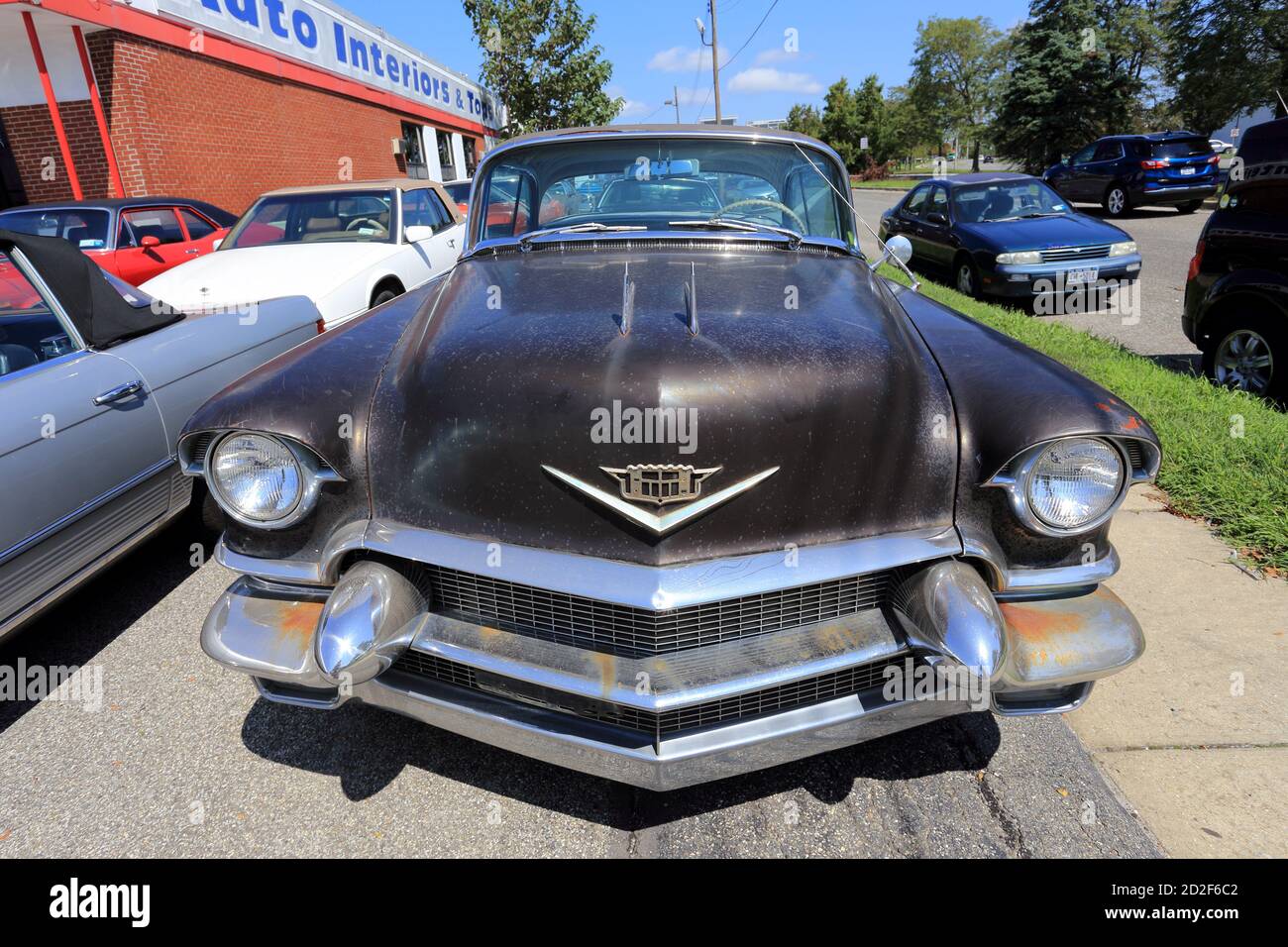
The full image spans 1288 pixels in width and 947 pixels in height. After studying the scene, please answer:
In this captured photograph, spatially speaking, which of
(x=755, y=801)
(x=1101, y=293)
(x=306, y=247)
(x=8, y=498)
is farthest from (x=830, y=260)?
(x=1101, y=293)

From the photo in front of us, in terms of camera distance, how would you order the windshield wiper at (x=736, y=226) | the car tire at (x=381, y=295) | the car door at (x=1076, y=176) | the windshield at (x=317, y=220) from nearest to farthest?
the windshield wiper at (x=736, y=226), the car tire at (x=381, y=295), the windshield at (x=317, y=220), the car door at (x=1076, y=176)

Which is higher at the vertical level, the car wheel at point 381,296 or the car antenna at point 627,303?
the car antenna at point 627,303

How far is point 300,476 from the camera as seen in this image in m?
1.95

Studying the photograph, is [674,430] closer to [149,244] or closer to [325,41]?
[149,244]

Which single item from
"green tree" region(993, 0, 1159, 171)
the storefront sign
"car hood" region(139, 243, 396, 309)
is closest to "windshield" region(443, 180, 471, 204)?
the storefront sign

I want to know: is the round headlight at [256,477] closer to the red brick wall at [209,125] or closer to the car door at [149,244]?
the car door at [149,244]

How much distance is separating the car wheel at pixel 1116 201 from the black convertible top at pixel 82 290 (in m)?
18.6

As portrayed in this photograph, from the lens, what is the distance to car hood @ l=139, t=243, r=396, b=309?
529 centimetres

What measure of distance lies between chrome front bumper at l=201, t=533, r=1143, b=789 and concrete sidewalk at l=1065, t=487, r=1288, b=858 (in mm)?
524

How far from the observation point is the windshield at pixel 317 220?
6555 millimetres

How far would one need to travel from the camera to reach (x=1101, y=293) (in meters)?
8.61

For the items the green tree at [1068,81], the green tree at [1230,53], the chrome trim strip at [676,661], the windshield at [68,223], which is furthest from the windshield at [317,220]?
the green tree at [1068,81]

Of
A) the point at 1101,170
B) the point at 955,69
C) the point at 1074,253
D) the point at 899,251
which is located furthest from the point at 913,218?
the point at 955,69
